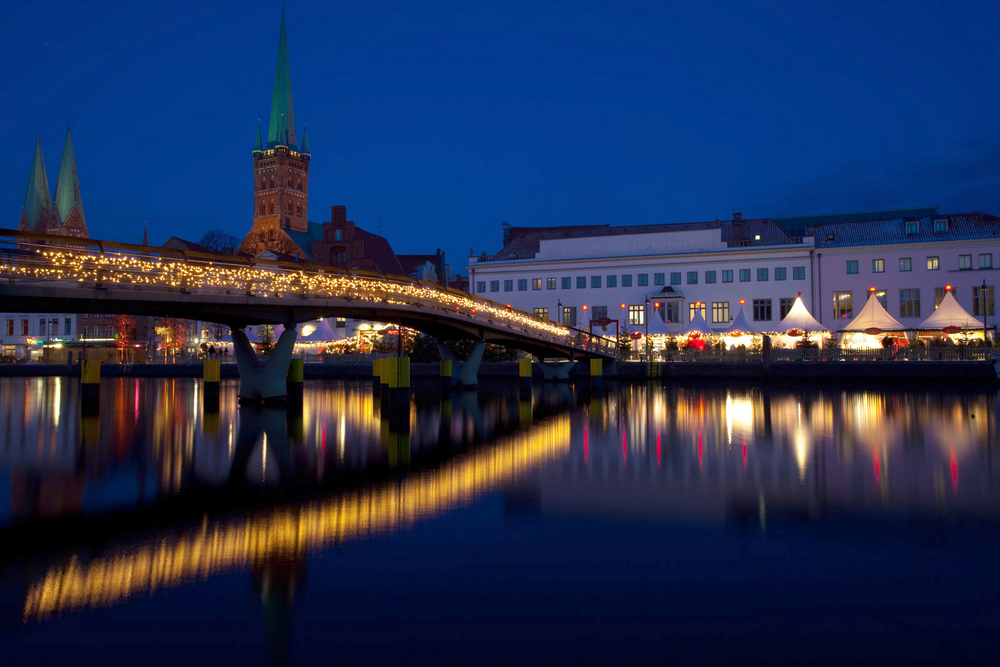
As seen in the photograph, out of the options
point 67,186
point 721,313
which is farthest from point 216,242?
point 721,313

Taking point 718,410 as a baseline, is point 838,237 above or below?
above

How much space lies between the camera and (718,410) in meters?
26.3

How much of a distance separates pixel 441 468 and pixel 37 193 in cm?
12761

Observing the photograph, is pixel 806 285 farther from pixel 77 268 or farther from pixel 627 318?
pixel 77 268

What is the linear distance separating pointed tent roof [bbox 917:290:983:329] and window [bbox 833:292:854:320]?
15602 mm

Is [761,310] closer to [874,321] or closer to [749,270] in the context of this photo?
[749,270]

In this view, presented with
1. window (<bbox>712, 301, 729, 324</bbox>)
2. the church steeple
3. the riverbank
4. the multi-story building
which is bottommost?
the riverbank

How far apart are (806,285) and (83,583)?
64.3m

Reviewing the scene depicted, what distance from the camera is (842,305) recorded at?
63.1 metres

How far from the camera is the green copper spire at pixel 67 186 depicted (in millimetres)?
114375

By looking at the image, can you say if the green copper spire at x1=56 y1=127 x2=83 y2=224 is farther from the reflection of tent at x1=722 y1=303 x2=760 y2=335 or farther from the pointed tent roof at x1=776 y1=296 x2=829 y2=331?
the pointed tent roof at x1=776 y1=296 x2=829 y2=331

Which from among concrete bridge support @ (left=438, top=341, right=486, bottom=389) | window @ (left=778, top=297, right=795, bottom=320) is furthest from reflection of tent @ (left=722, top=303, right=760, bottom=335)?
concrete bridge support @ (left=438, top=341, right=486, bottom=389)

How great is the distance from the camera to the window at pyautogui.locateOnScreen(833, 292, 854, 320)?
62719 mm

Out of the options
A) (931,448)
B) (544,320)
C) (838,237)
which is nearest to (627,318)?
(838,237)
